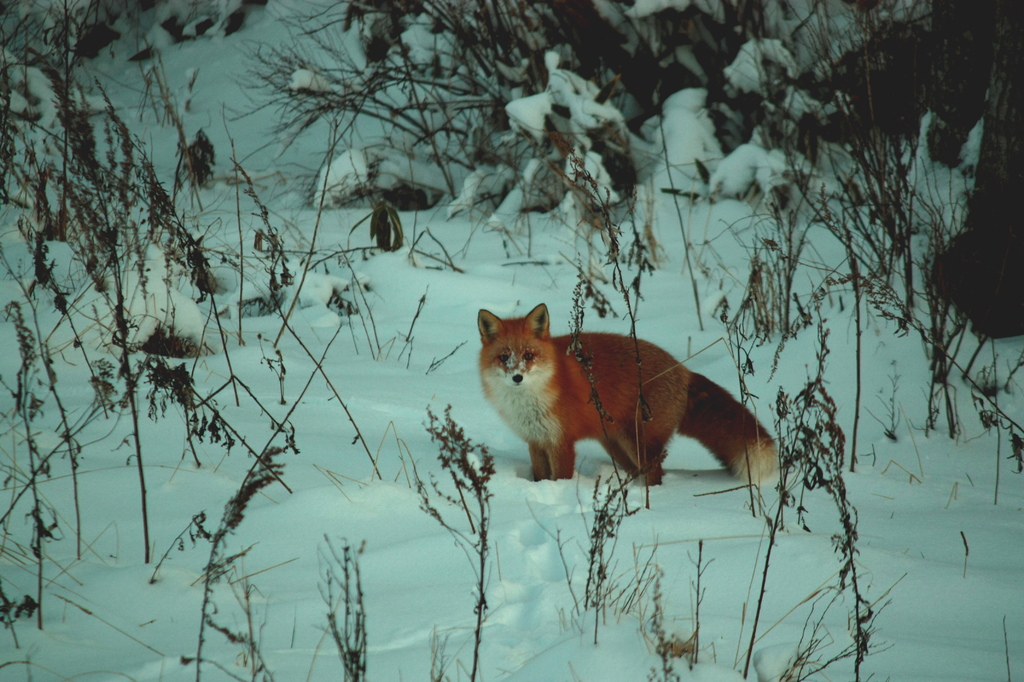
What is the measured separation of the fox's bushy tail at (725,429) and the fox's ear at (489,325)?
119cm

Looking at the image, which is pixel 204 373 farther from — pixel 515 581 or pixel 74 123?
pixel 515 581

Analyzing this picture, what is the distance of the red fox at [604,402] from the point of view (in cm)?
378

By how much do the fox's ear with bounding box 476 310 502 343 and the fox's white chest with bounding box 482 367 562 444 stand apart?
0.83ft

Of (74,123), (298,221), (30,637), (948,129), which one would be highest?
(298,221)

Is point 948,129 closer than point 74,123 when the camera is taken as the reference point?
No

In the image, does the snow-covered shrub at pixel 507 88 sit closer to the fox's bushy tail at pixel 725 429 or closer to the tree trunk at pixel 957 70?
the tree trunk at pixel 957 70

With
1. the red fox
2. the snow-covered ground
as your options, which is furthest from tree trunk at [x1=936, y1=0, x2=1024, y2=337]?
the red fox

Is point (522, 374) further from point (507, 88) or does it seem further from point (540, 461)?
point (507, 88)

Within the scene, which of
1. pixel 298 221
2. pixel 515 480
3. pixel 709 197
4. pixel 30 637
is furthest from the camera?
pixel 298 221

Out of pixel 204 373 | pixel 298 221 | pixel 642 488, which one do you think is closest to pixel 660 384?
pixel 642 488

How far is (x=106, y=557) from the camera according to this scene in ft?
7.97

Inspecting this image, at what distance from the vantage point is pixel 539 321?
4.09 metres

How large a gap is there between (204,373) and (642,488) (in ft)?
9.15

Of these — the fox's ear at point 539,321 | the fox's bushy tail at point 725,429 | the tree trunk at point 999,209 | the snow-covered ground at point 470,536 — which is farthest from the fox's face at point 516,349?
the tree trunk at point 999,209
